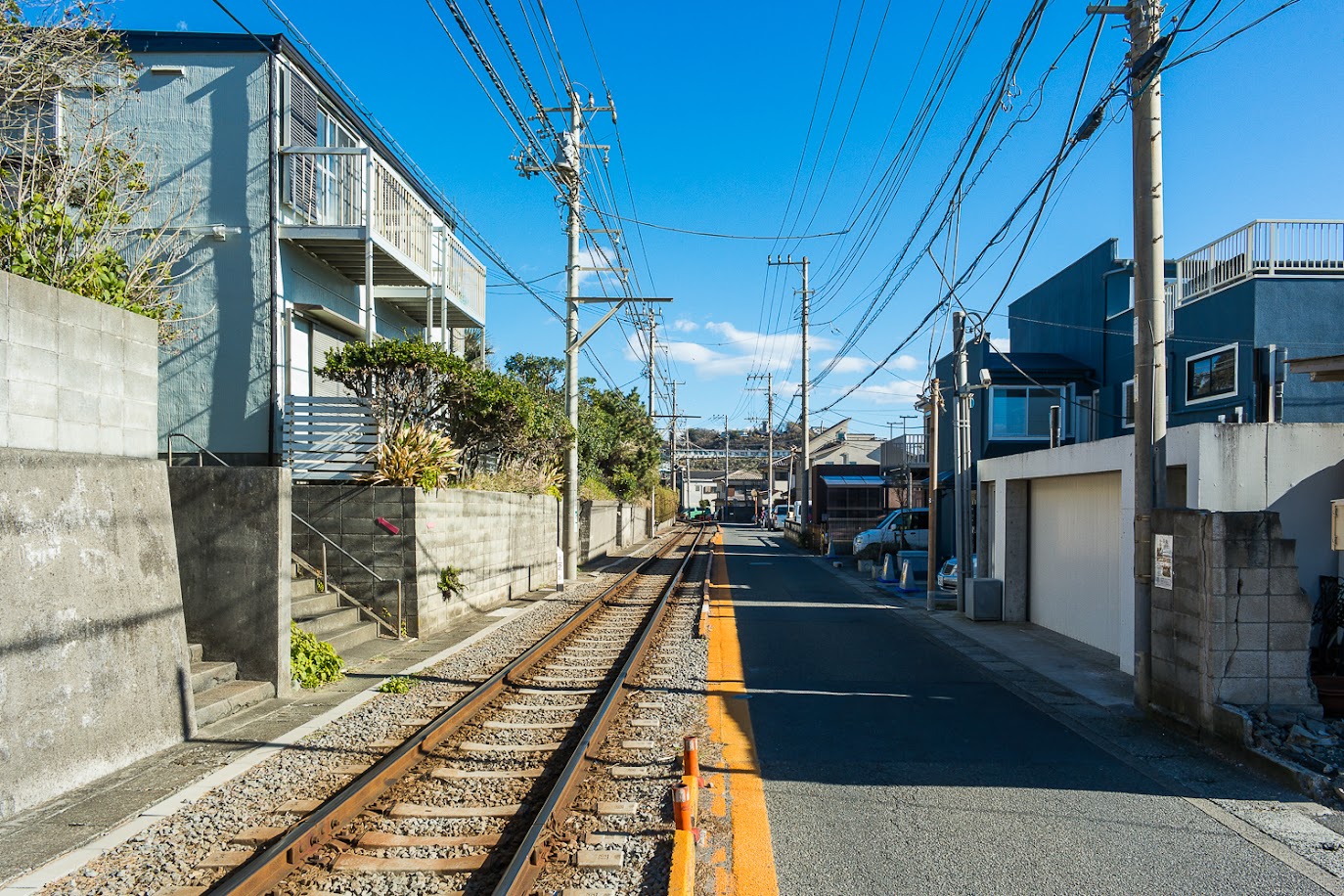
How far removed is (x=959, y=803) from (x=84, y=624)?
243 inches

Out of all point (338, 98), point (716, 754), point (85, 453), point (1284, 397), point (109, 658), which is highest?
point (338, 98)

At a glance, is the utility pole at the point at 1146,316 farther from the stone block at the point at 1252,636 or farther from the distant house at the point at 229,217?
the distant house at the point at 229,217

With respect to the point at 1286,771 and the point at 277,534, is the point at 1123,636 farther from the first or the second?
the point at 277,534

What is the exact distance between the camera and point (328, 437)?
14.4 meters

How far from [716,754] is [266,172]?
40.3ft

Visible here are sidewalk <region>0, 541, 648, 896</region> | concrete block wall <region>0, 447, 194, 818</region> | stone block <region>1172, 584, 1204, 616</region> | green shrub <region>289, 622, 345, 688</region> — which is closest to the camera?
sidewalk <region>0, 541, 648, 896</region>

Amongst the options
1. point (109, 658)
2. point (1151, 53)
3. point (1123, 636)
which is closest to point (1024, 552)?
point (1123, 636)

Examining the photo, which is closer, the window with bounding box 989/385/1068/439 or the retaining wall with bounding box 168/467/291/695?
the retaining wall with bounding box 168/467/291/695

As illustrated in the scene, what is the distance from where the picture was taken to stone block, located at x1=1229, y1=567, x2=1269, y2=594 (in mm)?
7480

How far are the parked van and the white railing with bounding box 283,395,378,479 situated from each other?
1966 cm

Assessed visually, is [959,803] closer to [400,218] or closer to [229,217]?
[229,217]

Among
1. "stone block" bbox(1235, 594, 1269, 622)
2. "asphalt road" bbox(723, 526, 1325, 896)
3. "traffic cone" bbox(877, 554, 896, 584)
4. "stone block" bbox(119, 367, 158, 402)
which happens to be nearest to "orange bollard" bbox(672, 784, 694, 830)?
"asphalt road" bbox(723, 526, 1325, 896)

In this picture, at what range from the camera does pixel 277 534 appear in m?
8.91

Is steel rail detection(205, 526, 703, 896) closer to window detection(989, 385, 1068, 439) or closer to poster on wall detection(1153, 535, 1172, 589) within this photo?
poster on wall detection(1153, 535, 1172, 589)
